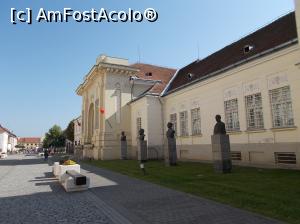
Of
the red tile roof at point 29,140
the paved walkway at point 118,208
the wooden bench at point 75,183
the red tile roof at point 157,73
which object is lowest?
the paved walkway at point 118,208

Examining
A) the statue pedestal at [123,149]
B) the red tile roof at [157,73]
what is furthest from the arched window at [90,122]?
the statue pedestal at [123,149]

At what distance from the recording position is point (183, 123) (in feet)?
80.9

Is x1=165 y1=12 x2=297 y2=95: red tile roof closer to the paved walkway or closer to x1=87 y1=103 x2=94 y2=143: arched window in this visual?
the paved walkway

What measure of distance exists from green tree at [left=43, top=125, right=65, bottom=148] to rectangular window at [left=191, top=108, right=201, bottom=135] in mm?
→ 81090

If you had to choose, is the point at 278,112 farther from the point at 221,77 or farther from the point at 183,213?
the point at 183,213

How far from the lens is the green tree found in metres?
96.4

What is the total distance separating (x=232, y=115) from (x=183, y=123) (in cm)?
684

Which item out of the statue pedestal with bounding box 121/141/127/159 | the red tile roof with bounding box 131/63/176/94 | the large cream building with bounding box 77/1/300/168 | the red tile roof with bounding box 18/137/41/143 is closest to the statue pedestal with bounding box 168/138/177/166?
the large cream building with bounding box 77/1/300/168

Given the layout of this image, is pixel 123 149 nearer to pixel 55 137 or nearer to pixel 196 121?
pixel 196 121

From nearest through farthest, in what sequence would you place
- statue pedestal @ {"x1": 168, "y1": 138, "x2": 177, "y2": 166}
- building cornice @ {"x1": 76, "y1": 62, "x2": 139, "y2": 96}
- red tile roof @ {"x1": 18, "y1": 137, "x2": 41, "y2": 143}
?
1. statue pedestal @ {"x1": 168, "y1": 138, "x2": 177, "y2": 166}
2. building cornice @ {"x1": 76, "y1": 62, "x2": 139, "y2": 96}
3. red tile roof @ {"x1": 18, "y1": 137, "x2": 41, "y2": 143}

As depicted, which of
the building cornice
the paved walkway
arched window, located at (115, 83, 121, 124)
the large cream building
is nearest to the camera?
the paved walkway

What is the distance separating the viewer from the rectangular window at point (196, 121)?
22.3 m

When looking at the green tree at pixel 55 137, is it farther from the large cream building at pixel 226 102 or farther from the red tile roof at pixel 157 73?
the red tile roof at pixel 157 73

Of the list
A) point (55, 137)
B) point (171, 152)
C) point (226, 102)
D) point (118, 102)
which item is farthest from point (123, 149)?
point (55, 137)
